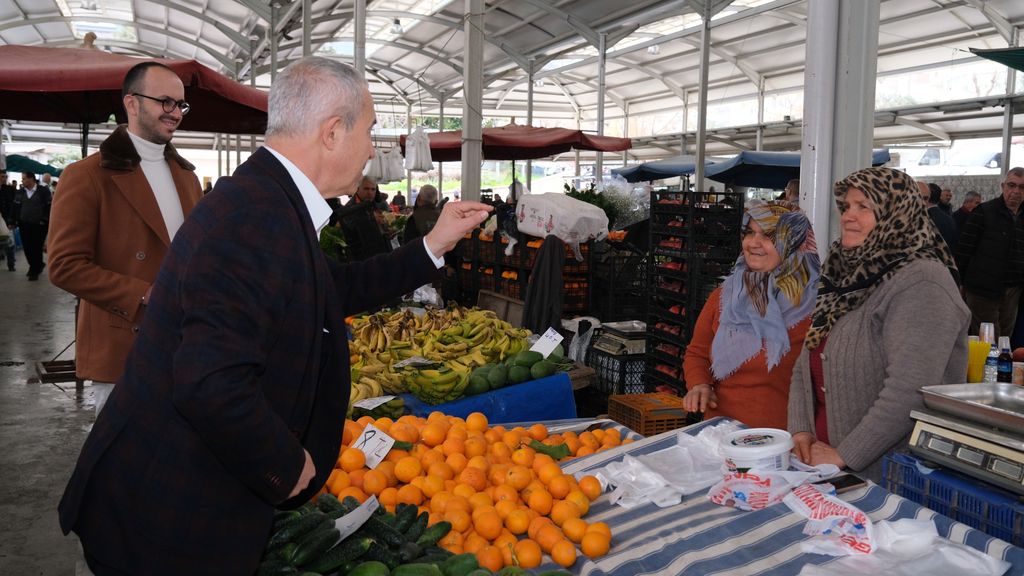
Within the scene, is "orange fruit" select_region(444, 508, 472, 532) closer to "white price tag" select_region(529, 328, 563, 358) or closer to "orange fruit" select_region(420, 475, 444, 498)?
"orange fruit" select_region(420, 475, 444, 498)

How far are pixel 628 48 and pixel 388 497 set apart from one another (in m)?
15.6

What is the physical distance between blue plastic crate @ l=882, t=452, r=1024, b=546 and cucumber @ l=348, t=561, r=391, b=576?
1310 mm

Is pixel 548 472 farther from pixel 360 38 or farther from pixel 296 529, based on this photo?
pixel 360 38

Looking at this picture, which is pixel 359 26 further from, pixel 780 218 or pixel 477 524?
pixel 477 524

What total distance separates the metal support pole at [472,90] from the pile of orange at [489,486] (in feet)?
13.7

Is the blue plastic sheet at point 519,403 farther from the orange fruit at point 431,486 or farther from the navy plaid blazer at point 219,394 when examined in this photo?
the navy plaid blazer at point 219,394

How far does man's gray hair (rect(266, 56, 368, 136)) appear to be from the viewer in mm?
1399

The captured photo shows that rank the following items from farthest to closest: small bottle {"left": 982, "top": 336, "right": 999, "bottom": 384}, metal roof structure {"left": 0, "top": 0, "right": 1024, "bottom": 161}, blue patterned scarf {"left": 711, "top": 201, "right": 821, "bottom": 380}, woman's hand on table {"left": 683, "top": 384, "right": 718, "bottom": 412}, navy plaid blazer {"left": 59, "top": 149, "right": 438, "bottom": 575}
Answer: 1. metal roof structure {"left": 0, "top": 0, "right": 1024, "bottom": 161}
2. woman's hand on table {"left": 683, "top": 384, "right": 718, "bottom": 412}
3. blue patterned scarf {"left": 711, "top": 201, "right": 821, "bottom": 380}
4. small bottle {"left": 982, "top": 336, "right": 999, "bottom": 384}
5. navy plaid blazer {"left": 59, "top": 149, "right": 438, "bottom": 575}

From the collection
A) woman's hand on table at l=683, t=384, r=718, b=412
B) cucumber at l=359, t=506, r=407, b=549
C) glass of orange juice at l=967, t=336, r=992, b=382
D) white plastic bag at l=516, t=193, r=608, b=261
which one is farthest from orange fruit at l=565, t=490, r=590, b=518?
white plastic bag at l=516, t=193, r=608, b=261

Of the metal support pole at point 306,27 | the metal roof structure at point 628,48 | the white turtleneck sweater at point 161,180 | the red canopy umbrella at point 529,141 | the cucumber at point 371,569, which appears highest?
the metal roof structure at point 628,48

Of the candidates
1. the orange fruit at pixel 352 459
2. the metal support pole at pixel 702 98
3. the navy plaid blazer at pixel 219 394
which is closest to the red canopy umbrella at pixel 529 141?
the metal support pole at pixel 702 98

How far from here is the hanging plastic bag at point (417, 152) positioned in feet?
29.7

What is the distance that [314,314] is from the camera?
1.37m

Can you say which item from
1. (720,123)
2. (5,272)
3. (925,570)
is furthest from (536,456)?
(720,123)
